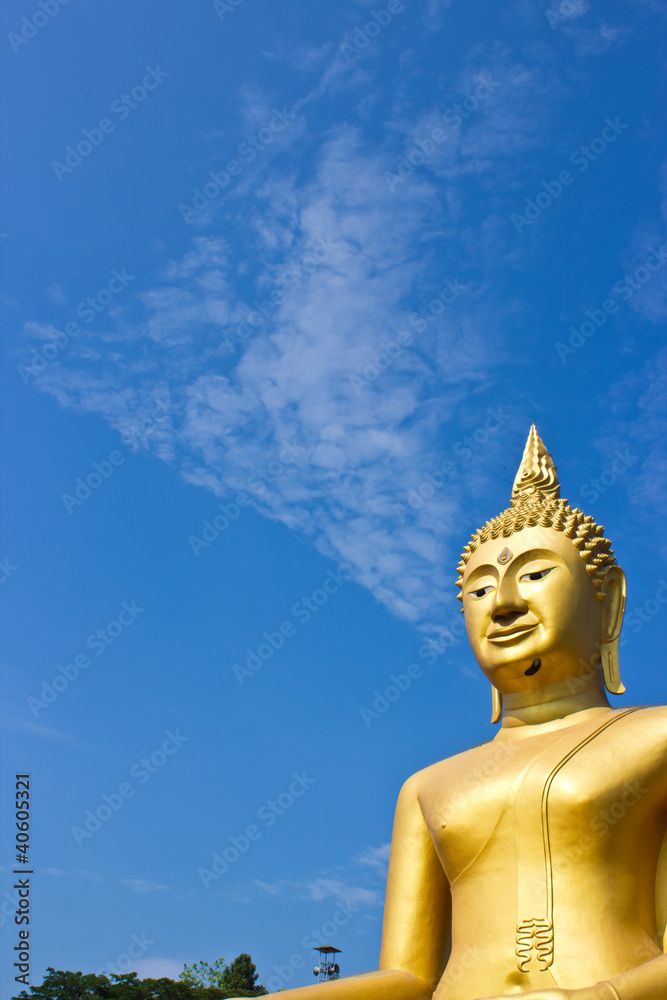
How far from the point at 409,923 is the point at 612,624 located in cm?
281

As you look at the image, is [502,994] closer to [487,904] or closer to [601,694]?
[487,904]

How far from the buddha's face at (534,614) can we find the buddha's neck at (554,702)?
71 millimetres

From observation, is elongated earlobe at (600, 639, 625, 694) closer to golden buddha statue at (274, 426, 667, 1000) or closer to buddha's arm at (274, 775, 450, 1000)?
golden buddha statue at (274, 426, 667, 1000)

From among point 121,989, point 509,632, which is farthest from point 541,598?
point 121,989

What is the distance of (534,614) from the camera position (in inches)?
295

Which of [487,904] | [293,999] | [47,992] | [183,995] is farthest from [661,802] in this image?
[183,995]

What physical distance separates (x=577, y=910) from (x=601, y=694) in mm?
1802

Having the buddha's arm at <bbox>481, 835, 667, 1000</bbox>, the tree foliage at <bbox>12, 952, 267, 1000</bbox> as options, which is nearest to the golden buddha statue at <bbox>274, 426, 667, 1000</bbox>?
the buddha's arm at <bbox>481, 835, 667, 1000</bbox>

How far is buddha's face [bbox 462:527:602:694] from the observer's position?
24.5 ft

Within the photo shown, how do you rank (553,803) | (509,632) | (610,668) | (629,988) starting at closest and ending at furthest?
(629,988), (553,803), (509,632), (610,668)

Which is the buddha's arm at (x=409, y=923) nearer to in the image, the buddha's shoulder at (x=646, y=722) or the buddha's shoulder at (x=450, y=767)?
the buddha's shoulder at (x=450, y=767)

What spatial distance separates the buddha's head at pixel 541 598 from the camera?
7496 mm

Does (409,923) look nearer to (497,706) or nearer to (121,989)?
(497,706)

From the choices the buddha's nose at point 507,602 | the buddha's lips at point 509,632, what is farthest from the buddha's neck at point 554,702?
the buddha's nose at point 507,602
